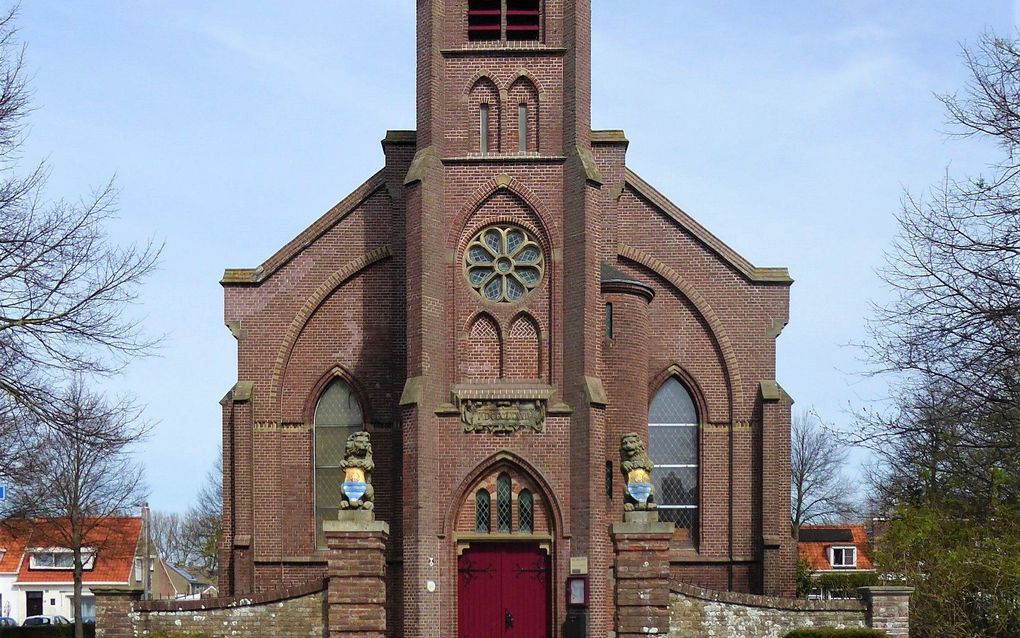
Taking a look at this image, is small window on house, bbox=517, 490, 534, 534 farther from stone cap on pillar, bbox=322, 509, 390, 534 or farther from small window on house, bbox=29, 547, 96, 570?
small window on house, bbox=29, 547, 96, 570

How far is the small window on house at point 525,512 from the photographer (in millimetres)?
29844

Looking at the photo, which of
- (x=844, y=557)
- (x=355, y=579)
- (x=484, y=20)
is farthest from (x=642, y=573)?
(x=844, y=557)

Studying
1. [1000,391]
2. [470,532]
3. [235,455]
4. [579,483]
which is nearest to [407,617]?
[470,532]

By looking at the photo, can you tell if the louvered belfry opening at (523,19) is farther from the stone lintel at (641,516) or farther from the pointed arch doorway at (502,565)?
the stone lintel at (641,516)

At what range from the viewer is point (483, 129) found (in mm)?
31672

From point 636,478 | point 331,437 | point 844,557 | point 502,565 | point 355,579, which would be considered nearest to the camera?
point 355,579

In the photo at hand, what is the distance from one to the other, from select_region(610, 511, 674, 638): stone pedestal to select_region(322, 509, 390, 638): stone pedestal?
4.63m

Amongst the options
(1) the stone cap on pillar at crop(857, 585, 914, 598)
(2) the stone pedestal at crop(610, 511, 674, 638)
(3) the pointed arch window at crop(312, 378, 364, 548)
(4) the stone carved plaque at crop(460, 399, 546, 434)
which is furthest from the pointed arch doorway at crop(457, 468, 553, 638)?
(1) the stone cap on pillar at crop(857, 585, 914, 598)

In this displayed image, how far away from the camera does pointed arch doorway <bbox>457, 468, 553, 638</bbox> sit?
97.9 ft

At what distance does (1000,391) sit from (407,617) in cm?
1215

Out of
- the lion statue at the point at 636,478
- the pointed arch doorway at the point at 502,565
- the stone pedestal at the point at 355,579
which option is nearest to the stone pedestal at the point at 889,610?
the lion statue at the point at 636,478

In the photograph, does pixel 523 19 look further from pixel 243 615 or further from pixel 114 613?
pixel 114 613

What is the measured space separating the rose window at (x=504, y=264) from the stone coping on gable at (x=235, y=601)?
22.5 feet

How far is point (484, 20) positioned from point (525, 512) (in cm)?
1062
